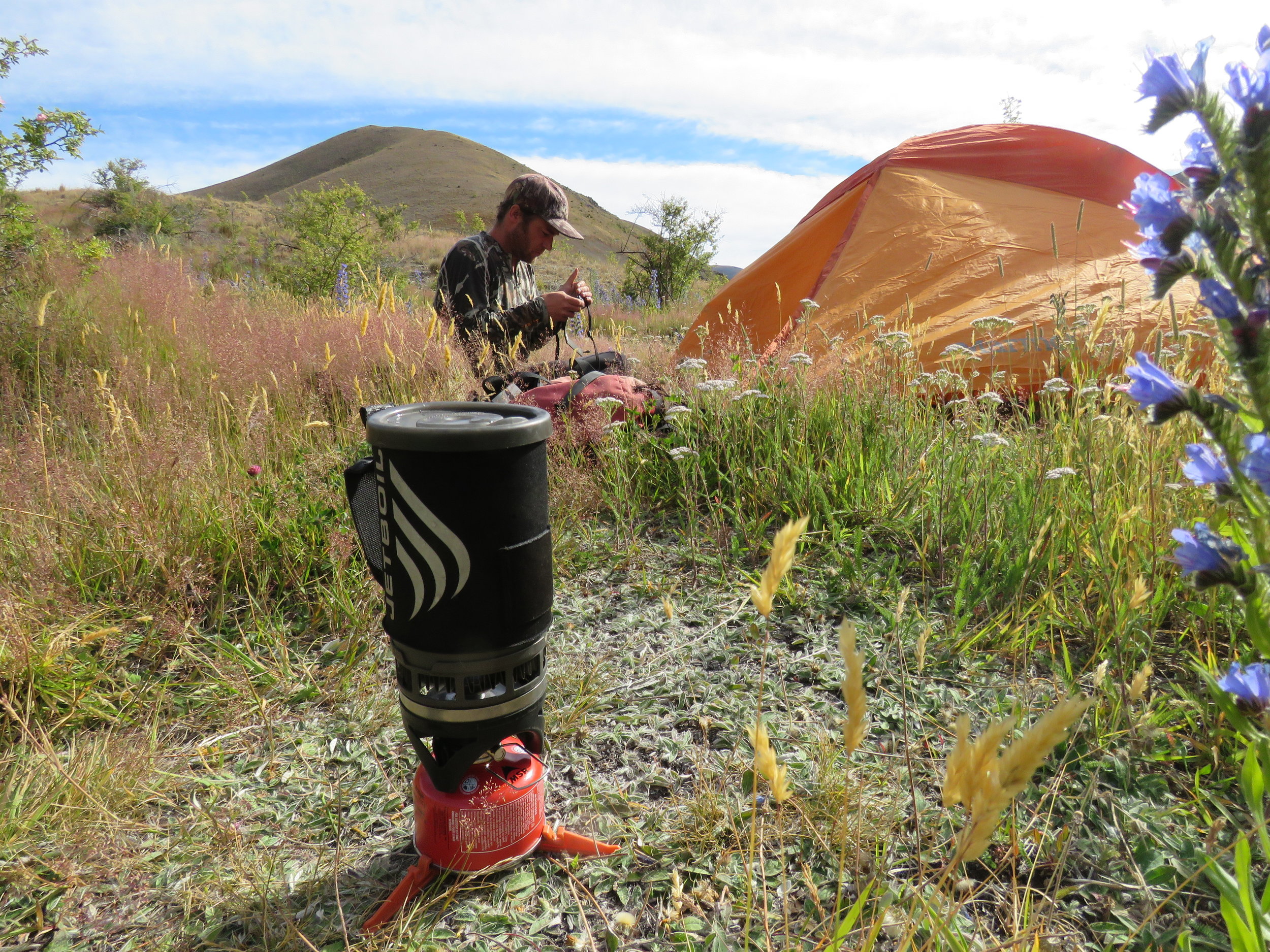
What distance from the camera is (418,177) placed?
7062 centimetres

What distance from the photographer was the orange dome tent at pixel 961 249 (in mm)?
4102

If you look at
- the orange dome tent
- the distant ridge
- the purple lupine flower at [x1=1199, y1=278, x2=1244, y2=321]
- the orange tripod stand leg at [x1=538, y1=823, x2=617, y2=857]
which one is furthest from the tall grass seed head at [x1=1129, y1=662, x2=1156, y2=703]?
the distant ridge

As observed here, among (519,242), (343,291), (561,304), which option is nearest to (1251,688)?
(561,304)

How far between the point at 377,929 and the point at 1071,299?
14.2 ft

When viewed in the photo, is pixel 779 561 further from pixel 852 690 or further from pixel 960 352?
pixel 960 352

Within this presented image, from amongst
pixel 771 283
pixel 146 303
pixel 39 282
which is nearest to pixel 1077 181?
pixel 771 283

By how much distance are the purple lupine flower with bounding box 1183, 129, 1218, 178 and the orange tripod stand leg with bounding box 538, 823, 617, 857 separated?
1.51 meters

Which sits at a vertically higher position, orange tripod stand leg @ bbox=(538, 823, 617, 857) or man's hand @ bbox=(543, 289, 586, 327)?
man's hand @ bbox=(543, 289, 586, 327)

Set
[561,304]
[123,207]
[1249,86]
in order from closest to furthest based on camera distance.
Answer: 1. [1249,86]
2. [561,304]
3. [123,207]

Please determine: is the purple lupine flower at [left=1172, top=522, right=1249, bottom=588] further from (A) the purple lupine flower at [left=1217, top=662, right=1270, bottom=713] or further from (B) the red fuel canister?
(B) the red fuel canister

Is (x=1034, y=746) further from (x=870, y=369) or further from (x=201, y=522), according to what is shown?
(x=870, y=369)

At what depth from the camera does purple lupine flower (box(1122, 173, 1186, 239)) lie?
29.7 inches

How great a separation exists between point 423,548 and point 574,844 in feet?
2.44

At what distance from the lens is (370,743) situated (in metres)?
1.88
